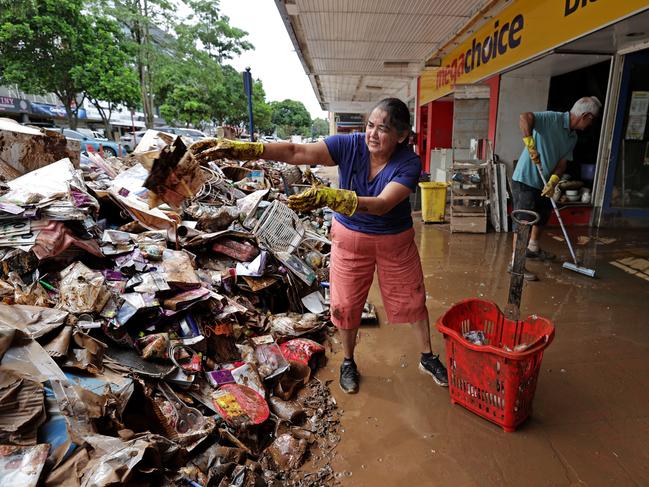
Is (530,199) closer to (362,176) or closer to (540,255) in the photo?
(540,255)

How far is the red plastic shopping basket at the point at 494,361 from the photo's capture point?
6.50 ft

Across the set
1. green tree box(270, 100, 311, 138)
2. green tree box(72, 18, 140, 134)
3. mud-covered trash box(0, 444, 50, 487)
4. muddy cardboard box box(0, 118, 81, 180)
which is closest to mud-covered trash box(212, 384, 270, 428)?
mud-covered trash box(0, 444, 50, 487)

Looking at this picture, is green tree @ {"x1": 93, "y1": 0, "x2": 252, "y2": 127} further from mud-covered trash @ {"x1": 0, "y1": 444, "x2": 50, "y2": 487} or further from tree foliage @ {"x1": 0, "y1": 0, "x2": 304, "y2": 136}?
mud-covered trash @ {"x1": 0, "y1": 444, "x2": 50, "y2": 487}

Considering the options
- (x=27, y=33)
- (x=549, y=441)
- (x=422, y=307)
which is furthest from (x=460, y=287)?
(x=27, y=33)

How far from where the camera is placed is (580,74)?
7.14 meters

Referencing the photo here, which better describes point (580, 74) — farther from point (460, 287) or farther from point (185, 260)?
point (185, 260)

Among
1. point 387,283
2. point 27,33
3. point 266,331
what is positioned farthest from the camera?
point 27,33

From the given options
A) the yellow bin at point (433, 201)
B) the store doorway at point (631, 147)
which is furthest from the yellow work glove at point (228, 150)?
the store doorway at point (631, 147)

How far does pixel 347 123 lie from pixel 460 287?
25906 mm

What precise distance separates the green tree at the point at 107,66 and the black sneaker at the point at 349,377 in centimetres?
1802

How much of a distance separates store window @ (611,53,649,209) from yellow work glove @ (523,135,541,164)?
8.45 ft

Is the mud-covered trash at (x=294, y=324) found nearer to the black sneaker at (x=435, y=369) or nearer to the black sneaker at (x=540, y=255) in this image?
the black sneaker at (x=435, y=369)

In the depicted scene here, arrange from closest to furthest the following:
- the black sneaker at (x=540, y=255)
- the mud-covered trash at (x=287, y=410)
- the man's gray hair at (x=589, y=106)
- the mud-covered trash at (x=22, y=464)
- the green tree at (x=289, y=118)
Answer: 1. the mud-covered trash at (x=22, y=464)
2. the mud-covered trash at (x=287, y=410)
3. the man's gray hair at (x=589, y=106)
4. the black sneaker at (x=540, y=255)
5. the green tree at (x=289, y=118)

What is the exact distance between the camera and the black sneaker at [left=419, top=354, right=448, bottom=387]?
2.60 metres
